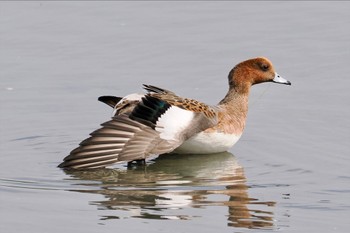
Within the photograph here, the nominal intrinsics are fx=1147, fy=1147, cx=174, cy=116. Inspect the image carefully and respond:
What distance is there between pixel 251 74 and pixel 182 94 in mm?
1048

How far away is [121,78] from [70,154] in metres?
3.09

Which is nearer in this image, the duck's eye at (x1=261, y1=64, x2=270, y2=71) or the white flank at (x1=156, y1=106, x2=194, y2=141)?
the white flank at (x1=156, y1=106, x2=194, y2=141)

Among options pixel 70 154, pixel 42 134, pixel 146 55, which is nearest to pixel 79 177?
pixel 70 154

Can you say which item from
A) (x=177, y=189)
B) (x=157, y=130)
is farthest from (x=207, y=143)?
(x=177, y=189)

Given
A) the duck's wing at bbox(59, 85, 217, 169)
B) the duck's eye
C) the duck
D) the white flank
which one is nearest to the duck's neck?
the duck

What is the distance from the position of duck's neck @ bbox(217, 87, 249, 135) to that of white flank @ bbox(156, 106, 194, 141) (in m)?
0.49

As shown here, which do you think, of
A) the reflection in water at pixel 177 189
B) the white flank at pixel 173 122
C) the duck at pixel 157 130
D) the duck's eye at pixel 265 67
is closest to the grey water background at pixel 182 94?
the reflection in water at pixel 177 189

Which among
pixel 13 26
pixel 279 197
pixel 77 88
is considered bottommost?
pixel 279 197

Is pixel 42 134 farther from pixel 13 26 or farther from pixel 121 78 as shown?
pixel 13 26

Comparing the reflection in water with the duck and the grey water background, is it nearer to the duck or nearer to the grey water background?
the grey water background

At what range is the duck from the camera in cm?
1015

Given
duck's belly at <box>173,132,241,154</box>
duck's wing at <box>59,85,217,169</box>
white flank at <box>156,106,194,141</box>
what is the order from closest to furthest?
duck's wing at <box>59,85,217,169</box> < white flank at <box>156,106,194,141</box> < duck's belly at <box>173,132,241,154</box>

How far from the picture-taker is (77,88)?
12.9m

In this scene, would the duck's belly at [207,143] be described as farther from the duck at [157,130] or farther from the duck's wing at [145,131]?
the duck's wing at [145,131]
